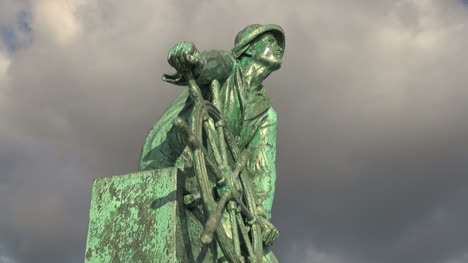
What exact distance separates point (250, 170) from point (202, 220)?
0.99m

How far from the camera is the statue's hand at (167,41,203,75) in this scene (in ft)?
13.9

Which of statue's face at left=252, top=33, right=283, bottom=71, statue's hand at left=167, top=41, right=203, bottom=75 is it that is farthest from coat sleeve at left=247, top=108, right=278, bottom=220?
statue's hand at left=167, top=41, right=203, bottom=75

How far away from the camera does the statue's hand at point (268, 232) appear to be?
464cm

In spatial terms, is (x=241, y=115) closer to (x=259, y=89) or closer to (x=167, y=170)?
(x=259, y=89)

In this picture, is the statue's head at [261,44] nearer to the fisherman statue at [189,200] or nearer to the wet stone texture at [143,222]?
the fisherman statue at [189,200]

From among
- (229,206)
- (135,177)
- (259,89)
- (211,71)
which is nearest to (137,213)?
(135,177)

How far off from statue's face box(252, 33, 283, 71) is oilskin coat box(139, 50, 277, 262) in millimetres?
228

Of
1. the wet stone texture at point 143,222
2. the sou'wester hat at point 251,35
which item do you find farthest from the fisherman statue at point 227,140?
the wet stone texture at point 143,222

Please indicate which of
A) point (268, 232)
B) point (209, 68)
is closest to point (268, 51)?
point (209, 68)

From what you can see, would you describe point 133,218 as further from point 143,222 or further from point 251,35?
point 251,35

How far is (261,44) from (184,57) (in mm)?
1646

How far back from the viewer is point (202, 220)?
173 inches

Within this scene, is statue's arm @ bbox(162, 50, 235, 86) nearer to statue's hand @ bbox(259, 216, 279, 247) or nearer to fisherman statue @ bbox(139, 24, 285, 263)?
fisherman statue @ bbox(139, 24, 285, 263)

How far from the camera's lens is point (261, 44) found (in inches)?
226
